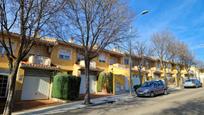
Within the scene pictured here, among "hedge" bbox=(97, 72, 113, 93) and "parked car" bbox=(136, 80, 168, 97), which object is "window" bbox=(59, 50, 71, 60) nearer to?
"hedge" bbox=(97, 72, 113, 93)

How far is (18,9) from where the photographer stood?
470 inches

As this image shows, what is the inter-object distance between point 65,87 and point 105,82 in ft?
28.0

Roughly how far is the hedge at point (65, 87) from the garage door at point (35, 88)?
1506mm

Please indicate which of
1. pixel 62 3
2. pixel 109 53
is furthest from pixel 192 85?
pixel 62 3

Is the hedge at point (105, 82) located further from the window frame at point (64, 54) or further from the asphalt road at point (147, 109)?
the asphalt road at point (147, 109)

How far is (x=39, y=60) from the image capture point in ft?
68.1

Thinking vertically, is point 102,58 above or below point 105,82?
above

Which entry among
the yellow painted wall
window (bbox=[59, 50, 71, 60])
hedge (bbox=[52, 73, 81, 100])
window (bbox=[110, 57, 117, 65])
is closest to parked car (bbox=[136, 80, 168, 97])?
hedge (bbox=[52, 73, 81, 100])

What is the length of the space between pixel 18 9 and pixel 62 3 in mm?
2814

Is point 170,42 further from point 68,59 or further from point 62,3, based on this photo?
point 62,3

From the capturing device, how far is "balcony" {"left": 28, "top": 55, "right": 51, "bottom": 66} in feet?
66.1

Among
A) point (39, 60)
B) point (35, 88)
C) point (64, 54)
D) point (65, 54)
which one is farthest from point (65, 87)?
point (65, 54)

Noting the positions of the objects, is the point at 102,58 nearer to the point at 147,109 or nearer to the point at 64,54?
the point at 64,54

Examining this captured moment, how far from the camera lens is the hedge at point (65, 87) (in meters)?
19.5
